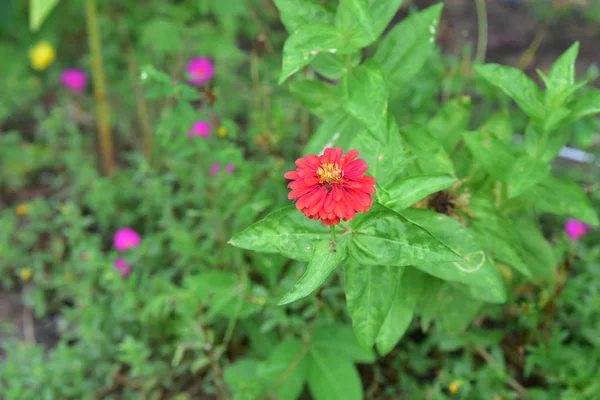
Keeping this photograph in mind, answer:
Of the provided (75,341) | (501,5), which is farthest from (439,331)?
(501,5)

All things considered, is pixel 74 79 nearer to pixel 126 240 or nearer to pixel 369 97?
pixel 126 240

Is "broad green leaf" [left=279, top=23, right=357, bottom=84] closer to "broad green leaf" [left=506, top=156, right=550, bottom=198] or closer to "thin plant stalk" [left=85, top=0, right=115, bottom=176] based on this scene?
"broad green leaf" [left=506, top=156, right=550, bottom=198]

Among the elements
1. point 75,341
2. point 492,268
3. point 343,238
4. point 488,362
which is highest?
point 343,238

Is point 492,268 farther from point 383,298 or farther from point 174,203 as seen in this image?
point 174,203

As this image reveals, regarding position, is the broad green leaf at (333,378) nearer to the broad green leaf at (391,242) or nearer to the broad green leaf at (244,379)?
the broad green leaf at (244,379)

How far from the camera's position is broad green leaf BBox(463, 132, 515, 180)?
131cm

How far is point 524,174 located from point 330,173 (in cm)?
54

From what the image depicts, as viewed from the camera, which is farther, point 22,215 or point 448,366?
point 22,215

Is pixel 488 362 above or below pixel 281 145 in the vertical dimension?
below

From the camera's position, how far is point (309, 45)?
1151 mm

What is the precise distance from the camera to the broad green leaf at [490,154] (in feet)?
4.28

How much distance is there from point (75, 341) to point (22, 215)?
606 millimetres

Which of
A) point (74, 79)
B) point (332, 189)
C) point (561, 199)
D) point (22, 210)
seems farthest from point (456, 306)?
point (74, 79)

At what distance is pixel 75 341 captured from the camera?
2.08m
